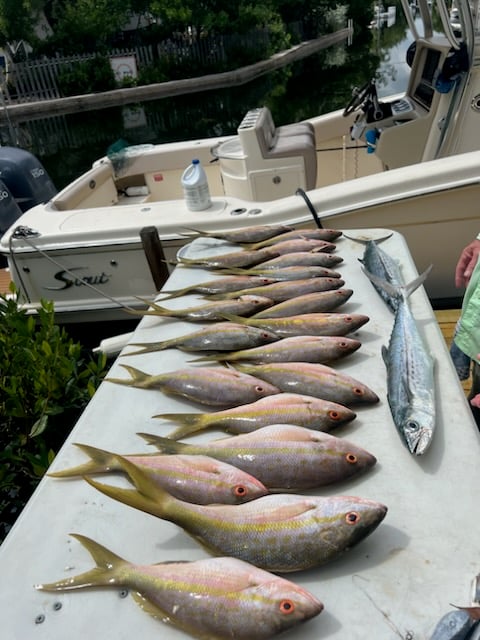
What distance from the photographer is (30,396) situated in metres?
3.21

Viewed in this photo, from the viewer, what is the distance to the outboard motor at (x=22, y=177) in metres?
7.00

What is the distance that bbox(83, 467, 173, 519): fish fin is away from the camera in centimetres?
141

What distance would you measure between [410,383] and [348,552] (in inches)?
29.7

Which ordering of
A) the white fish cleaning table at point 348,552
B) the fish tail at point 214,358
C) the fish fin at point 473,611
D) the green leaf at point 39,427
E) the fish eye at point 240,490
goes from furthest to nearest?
the green leaf at point 39,427, the fish tail at point 214,358, the fish eye at point 240,490, the white fish cleaning table at point 348,552, the fish fin at point 473,611

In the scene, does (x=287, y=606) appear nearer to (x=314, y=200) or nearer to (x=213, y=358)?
(x=213, y=358)

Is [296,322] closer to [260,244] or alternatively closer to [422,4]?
[260,244]

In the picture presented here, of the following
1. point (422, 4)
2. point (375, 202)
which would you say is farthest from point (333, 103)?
point (375, 202)

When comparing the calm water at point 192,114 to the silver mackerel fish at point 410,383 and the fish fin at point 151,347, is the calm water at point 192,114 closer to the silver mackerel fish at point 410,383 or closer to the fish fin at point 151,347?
the fish fin at point 151,347

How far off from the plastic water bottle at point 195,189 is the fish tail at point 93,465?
318cm

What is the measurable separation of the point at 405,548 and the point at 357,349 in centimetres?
98

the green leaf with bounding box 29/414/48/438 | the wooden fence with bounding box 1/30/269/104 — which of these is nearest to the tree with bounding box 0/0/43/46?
the wooden fence with bounding box 1/30/269/104

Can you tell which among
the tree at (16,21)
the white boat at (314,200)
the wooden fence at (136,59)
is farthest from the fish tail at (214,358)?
the tree at (16,21)

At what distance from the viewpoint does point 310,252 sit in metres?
3.03

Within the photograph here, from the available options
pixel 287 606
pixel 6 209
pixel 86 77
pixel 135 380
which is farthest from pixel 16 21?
pixel 287 606
